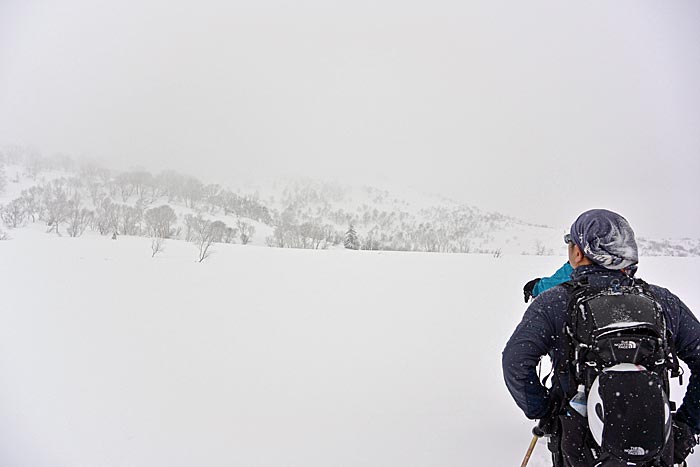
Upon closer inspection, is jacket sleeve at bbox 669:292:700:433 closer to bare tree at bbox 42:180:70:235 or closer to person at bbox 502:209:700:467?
person at bbox 502:209:700:467

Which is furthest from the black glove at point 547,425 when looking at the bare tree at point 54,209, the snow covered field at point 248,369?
the bare tree at point 54,209

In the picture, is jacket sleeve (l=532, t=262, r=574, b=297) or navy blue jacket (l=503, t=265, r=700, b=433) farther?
jacket sleeve (l=532, t=262, r=574, b=297)

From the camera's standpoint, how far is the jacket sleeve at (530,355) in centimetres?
156

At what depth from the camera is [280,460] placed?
10.3ft

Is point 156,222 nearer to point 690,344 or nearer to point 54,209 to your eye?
point 54,209

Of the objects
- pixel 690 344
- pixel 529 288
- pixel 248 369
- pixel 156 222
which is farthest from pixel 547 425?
pixel 156 222

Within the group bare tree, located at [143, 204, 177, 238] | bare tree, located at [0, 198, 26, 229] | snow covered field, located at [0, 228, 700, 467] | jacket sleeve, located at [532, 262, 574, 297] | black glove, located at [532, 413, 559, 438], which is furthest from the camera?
bare tree, located at [143, 204, 177, 238]

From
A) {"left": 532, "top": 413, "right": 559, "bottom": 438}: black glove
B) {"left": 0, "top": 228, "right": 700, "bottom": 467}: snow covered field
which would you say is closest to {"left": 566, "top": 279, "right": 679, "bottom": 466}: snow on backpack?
{"left": 532, "top": 413, "right": 559, "bottom": 438}: black glove

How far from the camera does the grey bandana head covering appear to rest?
1.53 m

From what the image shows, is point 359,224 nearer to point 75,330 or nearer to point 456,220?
point 456,220

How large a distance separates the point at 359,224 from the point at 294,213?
1125 cm

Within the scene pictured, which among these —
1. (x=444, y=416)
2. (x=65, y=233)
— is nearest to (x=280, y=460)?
(x=444, y=416)

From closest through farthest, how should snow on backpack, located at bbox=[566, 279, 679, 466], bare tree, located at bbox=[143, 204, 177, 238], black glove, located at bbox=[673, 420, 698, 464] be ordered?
1. snow on backpack, located at bbox=[566, 279, 679, 466]
2. black glove, located at bbox=[673, 420, 698, 464]
3. bare tree, located at bbox=[143, 204, 177, 238]

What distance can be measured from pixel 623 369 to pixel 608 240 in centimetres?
50
